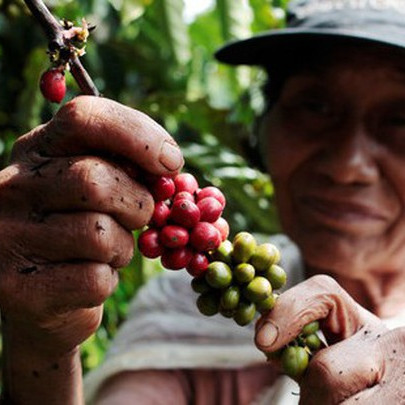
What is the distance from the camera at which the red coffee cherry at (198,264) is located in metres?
1.07

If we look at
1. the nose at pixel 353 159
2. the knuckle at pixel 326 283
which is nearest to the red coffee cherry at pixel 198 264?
the knuckle at pixel 326 283

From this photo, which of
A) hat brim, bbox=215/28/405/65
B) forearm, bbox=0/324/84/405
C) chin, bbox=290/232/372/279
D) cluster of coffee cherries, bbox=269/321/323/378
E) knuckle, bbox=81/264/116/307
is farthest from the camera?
chin, bbox=290/232/372/279

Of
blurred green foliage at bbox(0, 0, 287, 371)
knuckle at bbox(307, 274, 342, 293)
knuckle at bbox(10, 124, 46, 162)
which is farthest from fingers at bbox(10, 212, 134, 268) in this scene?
blurred green foliage at bbox(0, 0, 287, 371)

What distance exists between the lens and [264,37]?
207 centimetres

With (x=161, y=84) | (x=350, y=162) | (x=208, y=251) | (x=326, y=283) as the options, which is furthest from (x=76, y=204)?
(x=161, y=84)

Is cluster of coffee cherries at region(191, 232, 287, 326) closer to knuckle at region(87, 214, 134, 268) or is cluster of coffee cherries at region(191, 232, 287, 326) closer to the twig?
knuckle at region(87, 214, 134, 268)

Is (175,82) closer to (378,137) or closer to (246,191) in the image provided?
(246,191)

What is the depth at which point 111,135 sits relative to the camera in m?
1.00

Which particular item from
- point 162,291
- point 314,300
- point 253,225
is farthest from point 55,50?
point 253,225

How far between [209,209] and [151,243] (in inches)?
4.0

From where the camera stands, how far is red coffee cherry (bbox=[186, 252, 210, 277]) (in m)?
1.07

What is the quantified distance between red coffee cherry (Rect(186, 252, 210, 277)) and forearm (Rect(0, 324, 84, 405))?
33 centimetres

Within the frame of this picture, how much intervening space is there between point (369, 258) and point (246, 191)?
33.4 inches

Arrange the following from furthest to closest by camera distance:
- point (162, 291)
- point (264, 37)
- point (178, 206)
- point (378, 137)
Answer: point (162, 291)
point (264, 37)
point (378, 137)
point (178, 206)
